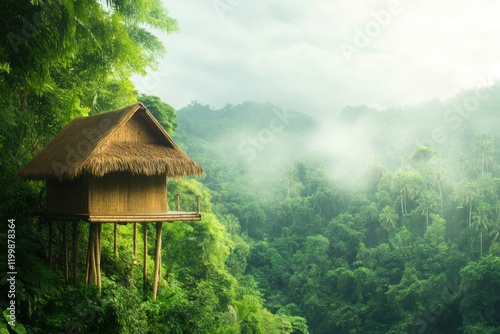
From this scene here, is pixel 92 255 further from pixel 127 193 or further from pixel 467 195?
pixel 467 195

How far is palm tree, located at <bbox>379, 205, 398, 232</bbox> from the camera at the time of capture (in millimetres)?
55469

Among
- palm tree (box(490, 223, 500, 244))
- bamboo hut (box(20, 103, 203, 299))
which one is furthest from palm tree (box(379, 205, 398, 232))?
bamboo hut (box(20, 103, 203, 299))

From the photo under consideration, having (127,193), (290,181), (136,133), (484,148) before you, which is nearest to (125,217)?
(127,193)

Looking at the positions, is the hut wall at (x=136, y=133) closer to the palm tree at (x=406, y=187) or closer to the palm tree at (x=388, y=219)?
the palm tree at (x=388, y=219)

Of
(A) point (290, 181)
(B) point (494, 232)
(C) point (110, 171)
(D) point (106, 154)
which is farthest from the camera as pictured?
(A) point (290, 181)

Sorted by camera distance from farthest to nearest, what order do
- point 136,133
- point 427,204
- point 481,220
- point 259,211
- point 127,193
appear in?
point 259,211, point 427,204, point 481,220, point 136,133, point 127,193

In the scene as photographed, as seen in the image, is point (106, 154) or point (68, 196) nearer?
point (106, 154)

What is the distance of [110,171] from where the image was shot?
10086 millimetres

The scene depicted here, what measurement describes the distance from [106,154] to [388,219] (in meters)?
48.6

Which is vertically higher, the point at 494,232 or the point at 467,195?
the point at 467,195

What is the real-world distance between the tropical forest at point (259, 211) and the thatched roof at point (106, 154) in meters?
0.81

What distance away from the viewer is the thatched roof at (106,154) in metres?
9.93

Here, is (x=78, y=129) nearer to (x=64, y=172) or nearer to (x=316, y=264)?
(x=64, y=172)

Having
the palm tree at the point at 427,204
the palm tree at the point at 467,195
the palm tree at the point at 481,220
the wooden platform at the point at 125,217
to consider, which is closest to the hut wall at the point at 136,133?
the wooden platform at the point at 125,217
